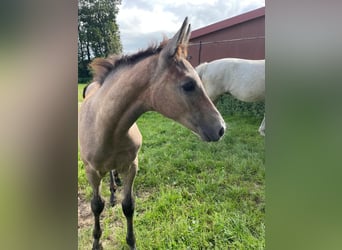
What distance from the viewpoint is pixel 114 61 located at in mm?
1029

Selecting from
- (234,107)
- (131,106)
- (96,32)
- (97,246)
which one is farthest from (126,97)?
(97,246)

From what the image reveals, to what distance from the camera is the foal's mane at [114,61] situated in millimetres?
980

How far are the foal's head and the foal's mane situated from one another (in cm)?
5

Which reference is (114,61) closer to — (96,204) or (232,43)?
(232,43)

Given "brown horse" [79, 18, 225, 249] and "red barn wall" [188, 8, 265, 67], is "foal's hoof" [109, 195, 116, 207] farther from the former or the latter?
"red barn wall" [188, 8, 265, 67]

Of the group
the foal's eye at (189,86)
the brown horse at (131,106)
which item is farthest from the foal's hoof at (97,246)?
the foal's eye at (189,86)

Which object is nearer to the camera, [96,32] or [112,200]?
[96,32]

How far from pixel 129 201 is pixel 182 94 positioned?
0.51 m

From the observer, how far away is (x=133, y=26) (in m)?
0.99

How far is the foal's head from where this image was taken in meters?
0.89

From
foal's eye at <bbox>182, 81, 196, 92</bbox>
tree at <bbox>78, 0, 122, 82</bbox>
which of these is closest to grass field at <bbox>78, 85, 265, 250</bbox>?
foal's eye at <bbox>182, 81, 196, 92</bbox>

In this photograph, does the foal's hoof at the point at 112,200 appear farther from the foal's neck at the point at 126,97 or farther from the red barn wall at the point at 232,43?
the red barn wall at the point at 232,43
